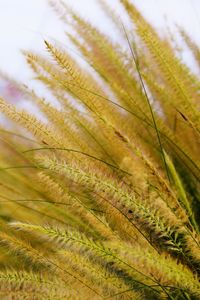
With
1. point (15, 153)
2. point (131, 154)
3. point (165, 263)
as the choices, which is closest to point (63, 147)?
point (131, 154)

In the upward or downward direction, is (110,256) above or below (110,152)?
below

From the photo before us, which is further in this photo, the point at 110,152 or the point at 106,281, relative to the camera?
the point at 110,152

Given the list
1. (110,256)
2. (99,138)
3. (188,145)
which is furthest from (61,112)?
(110,256)

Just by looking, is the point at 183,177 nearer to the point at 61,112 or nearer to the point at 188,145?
the point at 188,145

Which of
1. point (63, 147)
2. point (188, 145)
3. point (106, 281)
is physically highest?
point (188, 145)

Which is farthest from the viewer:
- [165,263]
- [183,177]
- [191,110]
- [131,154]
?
[183,177]

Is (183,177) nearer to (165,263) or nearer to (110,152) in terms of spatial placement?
(110,152)

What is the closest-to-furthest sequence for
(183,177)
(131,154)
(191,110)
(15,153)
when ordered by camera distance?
(131,154)
(191,110)
(183,177)
(15,153)
